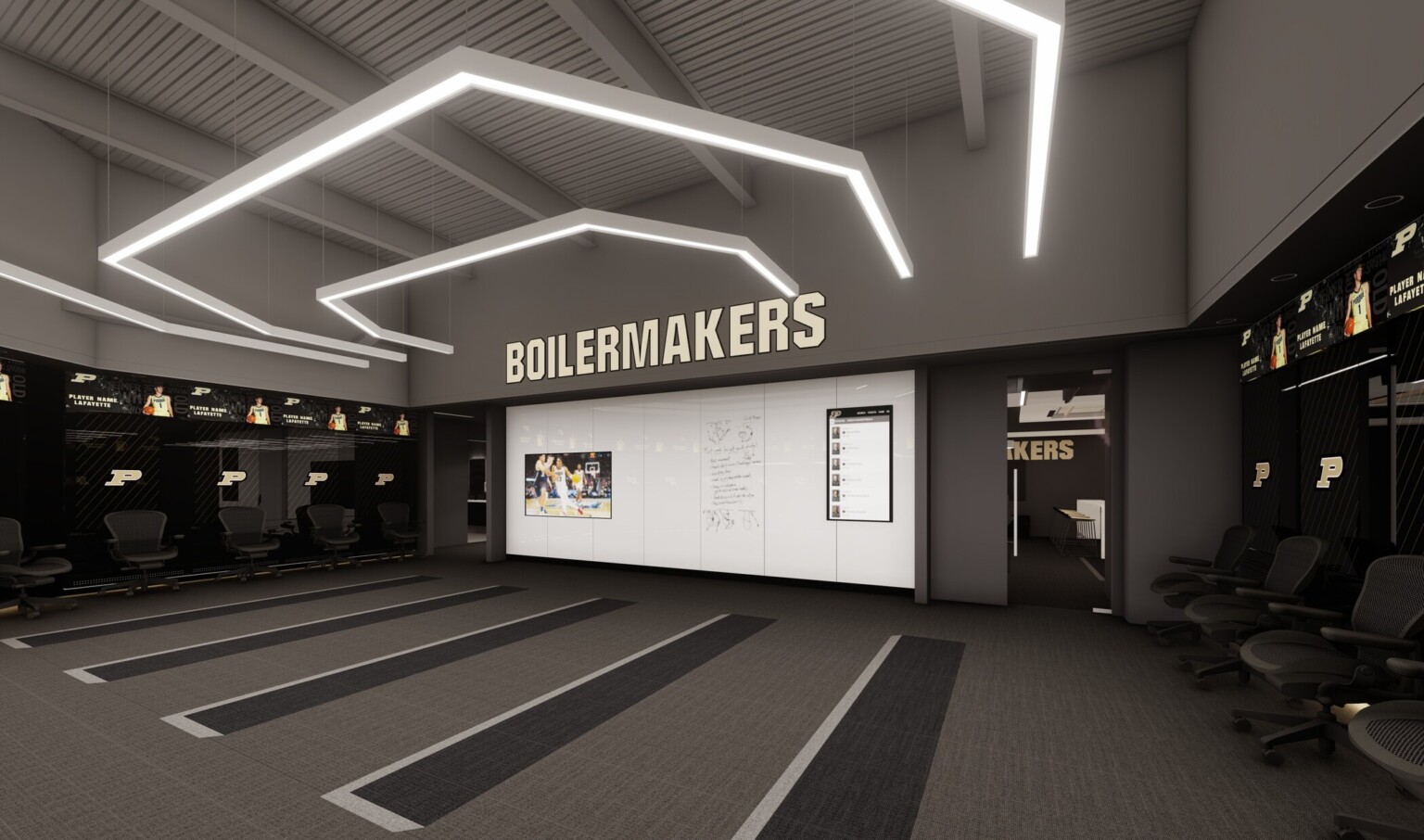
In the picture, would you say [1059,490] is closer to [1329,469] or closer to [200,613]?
[1329,469]

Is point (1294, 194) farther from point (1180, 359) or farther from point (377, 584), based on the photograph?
point (377, 584)

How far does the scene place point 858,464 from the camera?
277 inches

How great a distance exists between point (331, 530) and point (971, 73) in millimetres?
10266

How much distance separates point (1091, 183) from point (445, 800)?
6587 millimetres

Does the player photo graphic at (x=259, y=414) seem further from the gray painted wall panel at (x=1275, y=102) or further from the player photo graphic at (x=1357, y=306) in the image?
the player photo graphic at (x=1357, y=306)

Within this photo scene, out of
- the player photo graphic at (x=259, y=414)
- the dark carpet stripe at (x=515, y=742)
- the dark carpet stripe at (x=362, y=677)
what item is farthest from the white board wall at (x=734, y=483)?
the player photo graphic at (x=259, y=414)

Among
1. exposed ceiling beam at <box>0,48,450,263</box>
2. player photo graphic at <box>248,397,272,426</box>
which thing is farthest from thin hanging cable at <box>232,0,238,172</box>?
player photo graphic at <box>248,397,272,426</box>

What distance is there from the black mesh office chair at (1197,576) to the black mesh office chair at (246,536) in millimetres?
10286

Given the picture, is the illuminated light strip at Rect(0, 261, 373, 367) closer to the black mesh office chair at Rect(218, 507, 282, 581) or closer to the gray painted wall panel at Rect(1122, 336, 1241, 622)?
the black mesh office chair at Rect(218, 507, 282, 581)

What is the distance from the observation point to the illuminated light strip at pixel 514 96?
231 cm

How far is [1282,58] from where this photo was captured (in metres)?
3.25

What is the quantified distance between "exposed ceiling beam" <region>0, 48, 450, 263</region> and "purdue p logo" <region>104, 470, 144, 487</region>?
12.5 ft

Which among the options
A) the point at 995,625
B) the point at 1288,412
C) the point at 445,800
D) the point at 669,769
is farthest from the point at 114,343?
the point at 1288,412

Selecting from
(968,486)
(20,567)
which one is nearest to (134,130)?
(20,567)
